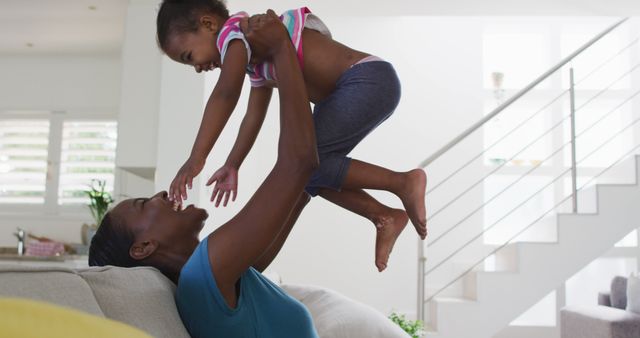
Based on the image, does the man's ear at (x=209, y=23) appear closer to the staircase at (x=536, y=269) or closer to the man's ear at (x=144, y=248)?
the man's ear at (x=144, y=248)

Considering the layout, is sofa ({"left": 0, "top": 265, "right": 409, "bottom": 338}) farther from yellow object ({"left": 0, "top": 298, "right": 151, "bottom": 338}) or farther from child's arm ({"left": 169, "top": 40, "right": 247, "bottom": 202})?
yellow object ({"left": 0, "top": 298, "right": 151, "bottom": 338})

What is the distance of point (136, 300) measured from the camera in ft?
3.30

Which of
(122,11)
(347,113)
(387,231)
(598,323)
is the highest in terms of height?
(122,11)

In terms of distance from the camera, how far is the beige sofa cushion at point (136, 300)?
97 centimetres

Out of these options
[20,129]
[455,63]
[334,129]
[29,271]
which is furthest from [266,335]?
[20,129]

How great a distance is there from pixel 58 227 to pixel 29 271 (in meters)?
5.69

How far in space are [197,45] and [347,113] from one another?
16.4 inches

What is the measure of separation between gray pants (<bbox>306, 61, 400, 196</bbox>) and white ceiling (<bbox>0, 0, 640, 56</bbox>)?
10.0 feet

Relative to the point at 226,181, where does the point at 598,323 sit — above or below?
below

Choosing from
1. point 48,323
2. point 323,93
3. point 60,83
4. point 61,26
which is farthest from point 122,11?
point 48,323

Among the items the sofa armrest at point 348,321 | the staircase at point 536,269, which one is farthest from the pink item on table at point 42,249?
the sofa armrest at point 348,321

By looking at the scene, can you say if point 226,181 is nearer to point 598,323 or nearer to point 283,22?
point 283,22

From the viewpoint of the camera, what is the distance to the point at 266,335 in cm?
109

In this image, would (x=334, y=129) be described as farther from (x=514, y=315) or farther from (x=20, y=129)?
(x=20, y=129)
